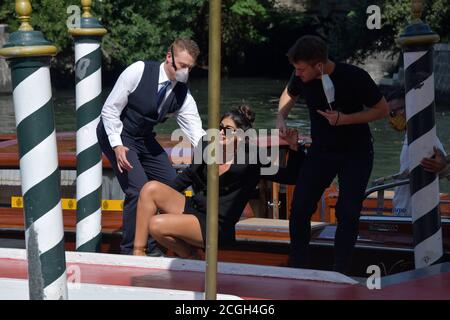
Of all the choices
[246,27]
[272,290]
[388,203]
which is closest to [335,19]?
[246,27]

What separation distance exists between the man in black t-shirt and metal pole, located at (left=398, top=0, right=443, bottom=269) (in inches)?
6.8

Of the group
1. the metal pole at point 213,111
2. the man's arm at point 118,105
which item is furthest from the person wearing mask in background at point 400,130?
the metal pole at point 213,111

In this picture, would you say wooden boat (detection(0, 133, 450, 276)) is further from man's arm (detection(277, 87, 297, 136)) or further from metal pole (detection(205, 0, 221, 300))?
metal pole (detection(205, 0, 221, 300))

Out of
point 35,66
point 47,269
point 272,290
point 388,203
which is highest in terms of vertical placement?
point 35,66

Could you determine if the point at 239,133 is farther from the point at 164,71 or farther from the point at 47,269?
the point at 47,269

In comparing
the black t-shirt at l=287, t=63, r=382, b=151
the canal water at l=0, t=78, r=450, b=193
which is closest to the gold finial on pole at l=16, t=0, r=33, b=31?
the black t-shirt at l=287, t=63, r=382, b=151

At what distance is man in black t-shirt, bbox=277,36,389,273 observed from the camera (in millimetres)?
4898

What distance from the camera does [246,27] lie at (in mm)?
36750

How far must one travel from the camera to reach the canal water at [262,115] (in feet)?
57.9

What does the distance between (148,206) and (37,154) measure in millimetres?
1528

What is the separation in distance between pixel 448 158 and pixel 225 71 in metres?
30.7

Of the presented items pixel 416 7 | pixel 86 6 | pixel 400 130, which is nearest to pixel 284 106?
pixel 416 7

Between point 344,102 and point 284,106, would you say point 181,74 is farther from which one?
point 344,102

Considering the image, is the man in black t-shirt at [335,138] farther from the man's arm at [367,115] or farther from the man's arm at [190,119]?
the man's arm at [190,119]
